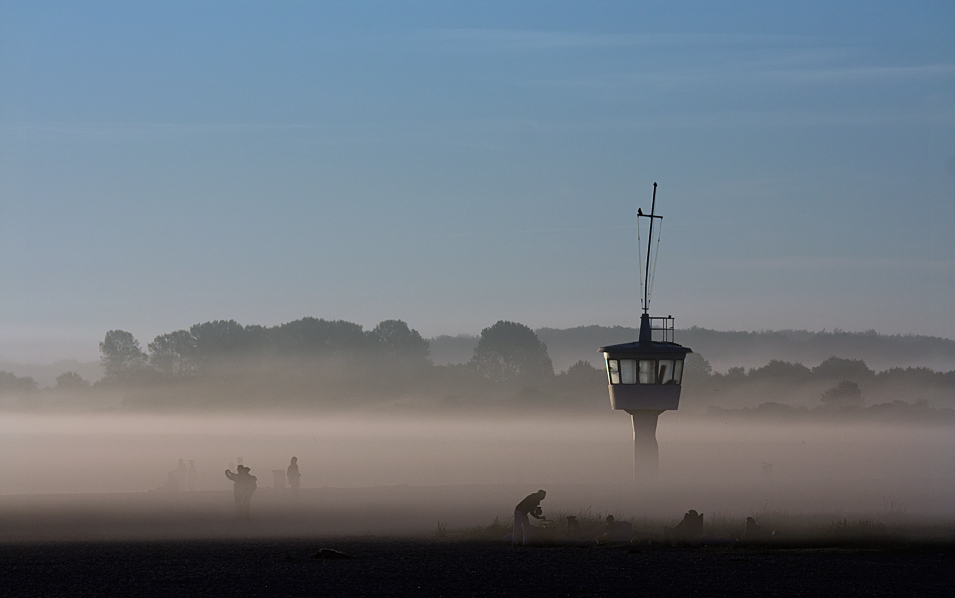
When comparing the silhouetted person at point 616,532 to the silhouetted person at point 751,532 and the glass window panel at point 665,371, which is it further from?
the glass window panel at point 665,371

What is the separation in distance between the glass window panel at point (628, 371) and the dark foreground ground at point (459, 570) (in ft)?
62.8

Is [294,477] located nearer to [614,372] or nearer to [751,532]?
[614,372]

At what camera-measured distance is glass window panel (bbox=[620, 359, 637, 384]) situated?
47500 millimetres

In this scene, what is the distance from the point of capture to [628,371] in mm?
47625

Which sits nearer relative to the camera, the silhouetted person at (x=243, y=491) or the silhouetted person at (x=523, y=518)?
the silhouetted person at (x=523, y=518)

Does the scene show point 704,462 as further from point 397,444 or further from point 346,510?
point 346,510

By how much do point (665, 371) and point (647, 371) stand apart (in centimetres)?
71

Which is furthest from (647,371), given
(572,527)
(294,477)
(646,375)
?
(572,527)

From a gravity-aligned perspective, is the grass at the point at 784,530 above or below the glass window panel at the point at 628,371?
below

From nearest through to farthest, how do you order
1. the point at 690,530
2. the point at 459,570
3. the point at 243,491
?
the point at 459,570 < the point at 690,530 < the point at 243,491

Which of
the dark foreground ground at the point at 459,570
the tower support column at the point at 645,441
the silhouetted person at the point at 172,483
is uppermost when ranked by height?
the tower support column at the point at 645,441

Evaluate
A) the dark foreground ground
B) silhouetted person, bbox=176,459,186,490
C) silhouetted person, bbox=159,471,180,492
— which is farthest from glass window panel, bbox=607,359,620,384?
silhouetted person, bbox=176,459,186,490

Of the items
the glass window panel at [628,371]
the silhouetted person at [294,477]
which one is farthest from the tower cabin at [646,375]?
the silhouetted person at [294,477]

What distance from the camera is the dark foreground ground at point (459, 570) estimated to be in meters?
21.1
